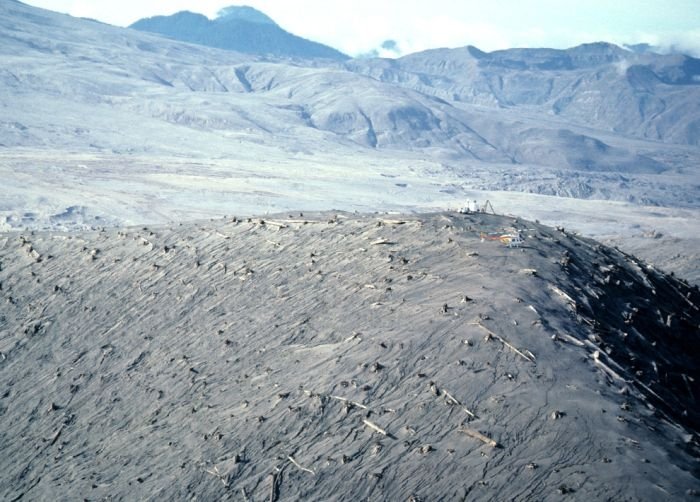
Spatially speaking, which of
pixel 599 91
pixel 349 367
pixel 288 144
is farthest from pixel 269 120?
pixel 599 91

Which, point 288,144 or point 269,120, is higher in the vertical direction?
point 269,120

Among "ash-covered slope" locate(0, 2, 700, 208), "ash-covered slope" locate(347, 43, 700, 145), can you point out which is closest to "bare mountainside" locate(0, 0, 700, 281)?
"ash-covered slope" locate(0, 2, 700, 208)

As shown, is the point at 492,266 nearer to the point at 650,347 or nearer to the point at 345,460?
the point at 650,347

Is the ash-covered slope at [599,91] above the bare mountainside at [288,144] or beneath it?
above

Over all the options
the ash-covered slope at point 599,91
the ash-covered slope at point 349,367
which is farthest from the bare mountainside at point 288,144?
the ash-covered slope at point 349,367

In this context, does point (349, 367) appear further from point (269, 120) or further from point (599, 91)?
point (599, 91)

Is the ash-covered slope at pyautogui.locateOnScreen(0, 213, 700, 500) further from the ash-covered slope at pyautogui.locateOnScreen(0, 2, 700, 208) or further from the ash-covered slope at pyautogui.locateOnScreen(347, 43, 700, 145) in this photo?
the ash-covered slope at pyautogui.locateOnScreen(347, 43, 700, 145)

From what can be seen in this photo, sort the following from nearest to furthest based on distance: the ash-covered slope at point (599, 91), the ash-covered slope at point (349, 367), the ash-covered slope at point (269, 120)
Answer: the ash-covered slope at point (349, 367) < the ash-covered slope at point (269, 120) < the ash-covered slope at point (599, 91)

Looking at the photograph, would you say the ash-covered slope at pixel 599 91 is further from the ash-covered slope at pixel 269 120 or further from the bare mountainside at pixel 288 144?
the ash-covered slope at pixel 269 120
